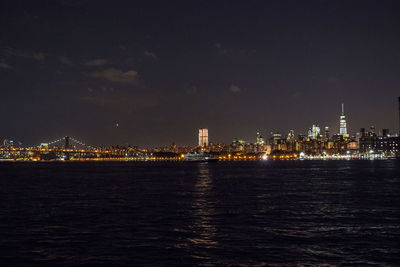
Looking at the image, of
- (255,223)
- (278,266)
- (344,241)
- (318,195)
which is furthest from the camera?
(318,195)

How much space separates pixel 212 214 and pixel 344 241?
981cm

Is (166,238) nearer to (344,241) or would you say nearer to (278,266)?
(278,266)

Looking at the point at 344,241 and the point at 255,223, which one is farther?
the point at 255,223

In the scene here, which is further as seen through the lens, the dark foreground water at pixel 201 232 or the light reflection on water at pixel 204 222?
the light reflection on water at pixel 204 222

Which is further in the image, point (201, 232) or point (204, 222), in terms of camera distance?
point (204, 222)

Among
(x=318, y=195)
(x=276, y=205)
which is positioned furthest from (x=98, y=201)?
(x=318, y=195)

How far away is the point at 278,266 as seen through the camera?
14.7 meters

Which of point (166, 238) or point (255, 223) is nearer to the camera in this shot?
point (166, 238)

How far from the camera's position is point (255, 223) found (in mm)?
23188

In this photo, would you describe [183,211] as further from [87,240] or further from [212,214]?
[87,240]

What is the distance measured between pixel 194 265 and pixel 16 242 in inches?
338

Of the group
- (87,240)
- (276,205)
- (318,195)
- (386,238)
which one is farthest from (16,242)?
(318,195)

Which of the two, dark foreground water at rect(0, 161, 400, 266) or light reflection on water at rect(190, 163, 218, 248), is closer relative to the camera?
dark foreground water at rect(0, 161, 400, 266)

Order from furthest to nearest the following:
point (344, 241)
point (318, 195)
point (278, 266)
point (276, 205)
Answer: point (318, 195) → point (276, 205) → point (344, 241) → point (278, 266)
